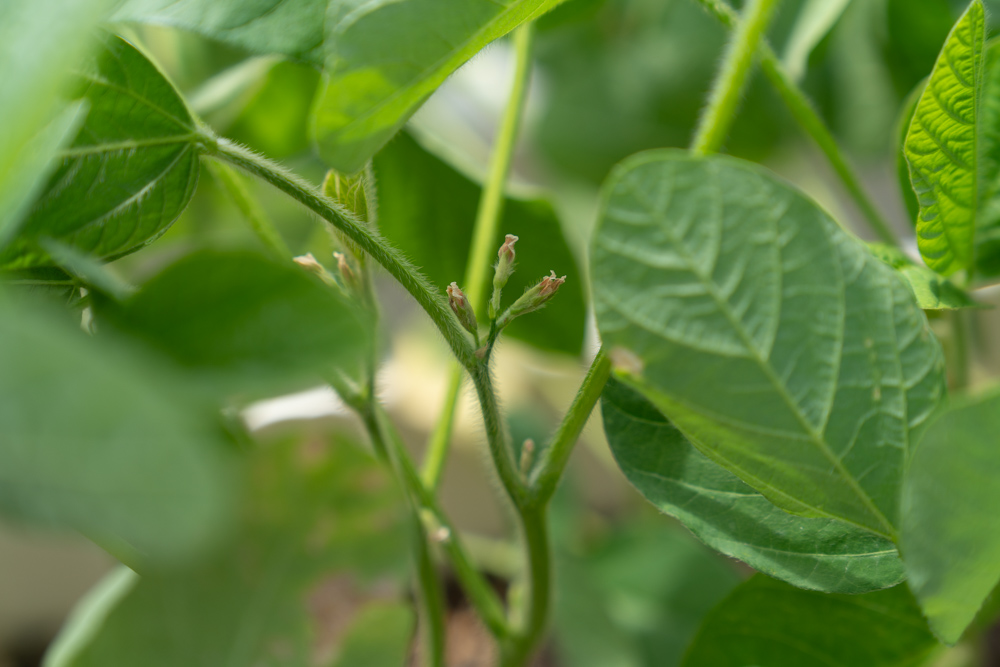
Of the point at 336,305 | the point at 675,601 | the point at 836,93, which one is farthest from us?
the point at 836,93

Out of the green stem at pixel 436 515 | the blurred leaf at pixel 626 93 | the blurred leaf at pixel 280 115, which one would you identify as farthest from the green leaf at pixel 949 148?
the blurred leaf at pixel 626 93

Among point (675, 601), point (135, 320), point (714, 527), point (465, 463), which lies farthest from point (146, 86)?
point (465, 463)

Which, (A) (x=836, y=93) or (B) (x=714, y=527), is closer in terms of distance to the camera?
(B) (x=714, y=527)

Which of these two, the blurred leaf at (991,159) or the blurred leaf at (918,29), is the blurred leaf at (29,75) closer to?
the blurred leaf at (991,159)

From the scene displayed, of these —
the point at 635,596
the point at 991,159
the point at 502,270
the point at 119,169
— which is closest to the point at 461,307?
the point at 502,270

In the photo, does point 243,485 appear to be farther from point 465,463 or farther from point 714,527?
point 465,463

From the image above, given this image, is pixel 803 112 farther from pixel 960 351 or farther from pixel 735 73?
pixel 960 351
